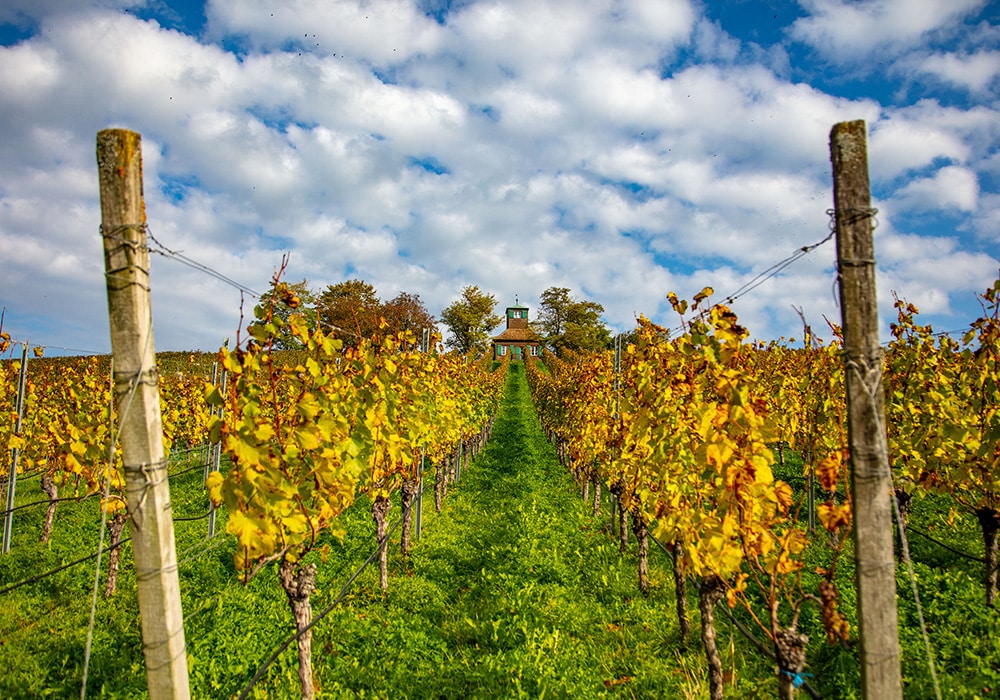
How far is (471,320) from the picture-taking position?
230 feet

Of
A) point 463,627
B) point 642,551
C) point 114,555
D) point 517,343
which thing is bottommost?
point 463,627

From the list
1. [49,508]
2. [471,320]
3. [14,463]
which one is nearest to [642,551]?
[14,463]

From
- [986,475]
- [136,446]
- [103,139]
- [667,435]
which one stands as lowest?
[986,475]

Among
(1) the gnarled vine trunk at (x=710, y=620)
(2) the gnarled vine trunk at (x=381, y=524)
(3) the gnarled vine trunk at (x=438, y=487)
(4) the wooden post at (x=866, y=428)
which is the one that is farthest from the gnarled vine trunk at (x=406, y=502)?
(4) the wooden post at (x=866, y=428)

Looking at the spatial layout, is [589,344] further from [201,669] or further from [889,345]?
[201,669]

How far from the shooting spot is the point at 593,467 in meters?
12.0

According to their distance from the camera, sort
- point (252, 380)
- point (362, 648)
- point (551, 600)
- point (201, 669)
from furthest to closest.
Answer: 1. point (551, 600)
2. point (362, 648)
3. point (201, 669)
4. point (252, 380)

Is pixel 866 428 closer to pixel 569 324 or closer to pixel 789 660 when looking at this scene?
pixel 789 660

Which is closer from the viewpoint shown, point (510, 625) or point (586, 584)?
point (510, 625)

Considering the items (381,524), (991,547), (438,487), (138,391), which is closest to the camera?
(138,391)

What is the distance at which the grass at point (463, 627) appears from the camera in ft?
16.6

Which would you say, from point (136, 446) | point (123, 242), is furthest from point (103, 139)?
point (136, 446)

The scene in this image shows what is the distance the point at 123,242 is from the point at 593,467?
34.9ft

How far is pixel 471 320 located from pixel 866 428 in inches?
2668
